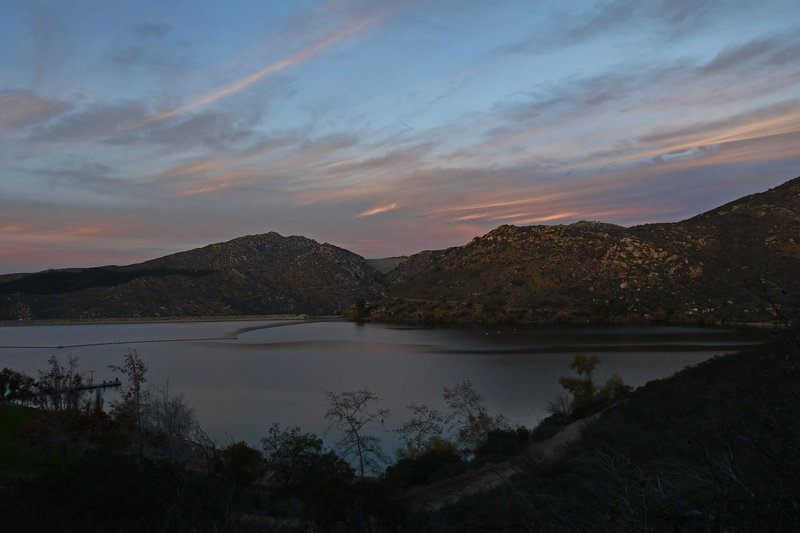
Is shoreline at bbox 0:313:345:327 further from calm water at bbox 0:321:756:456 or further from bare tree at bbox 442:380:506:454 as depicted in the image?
bare tree at bbox 442:380:506:454

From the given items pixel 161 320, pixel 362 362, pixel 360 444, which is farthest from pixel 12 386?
pixel 161 320

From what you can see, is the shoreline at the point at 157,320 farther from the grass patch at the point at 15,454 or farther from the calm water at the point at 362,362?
the grass patch at the point at 15,454

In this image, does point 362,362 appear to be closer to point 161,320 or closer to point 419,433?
point 419,433

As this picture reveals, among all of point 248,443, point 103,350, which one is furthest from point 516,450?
point 103,350

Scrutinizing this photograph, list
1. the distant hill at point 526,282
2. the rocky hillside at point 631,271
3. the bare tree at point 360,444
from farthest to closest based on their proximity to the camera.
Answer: the distant hill at point 526,282 → the rocky hillside at point 631,271 → the bare tree at point 360,444

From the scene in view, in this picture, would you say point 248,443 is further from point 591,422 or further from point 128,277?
point 128,277

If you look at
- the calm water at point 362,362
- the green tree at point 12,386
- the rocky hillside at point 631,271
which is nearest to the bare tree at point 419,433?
the calm water at point 362,362

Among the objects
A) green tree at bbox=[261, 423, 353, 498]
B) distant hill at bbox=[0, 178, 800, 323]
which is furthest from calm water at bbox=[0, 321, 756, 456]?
distant hill at bbox=[0, 178, 800, 323]
